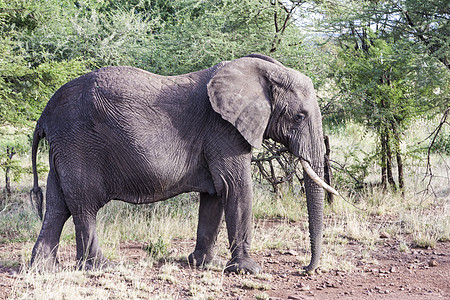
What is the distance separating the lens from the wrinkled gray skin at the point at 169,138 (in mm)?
6148

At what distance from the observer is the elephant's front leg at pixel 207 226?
692 centimetres

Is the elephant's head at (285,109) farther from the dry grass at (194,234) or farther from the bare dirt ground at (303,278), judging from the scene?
the dry grass at (194,234)

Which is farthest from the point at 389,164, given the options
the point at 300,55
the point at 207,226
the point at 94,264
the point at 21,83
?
the point at 21,83

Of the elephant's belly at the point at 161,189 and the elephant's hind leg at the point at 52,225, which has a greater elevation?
the elephant's belly at the point at 161,189

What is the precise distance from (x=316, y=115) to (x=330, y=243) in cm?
242

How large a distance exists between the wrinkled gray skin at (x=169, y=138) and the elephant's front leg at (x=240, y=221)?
12mm

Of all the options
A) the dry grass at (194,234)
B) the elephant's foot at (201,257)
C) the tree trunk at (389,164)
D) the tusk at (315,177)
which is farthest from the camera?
the tree trunk at (389,164)

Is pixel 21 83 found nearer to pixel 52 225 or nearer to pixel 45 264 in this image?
pixel 52 225

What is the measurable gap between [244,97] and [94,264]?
2.62 metres

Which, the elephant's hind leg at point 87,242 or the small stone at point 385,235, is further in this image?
the small stone at point 385,235

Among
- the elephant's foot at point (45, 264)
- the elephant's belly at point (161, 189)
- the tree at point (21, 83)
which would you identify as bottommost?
the elephant's foot at point (45, 264)

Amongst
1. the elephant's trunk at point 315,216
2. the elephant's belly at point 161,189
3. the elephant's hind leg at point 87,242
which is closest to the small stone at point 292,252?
the elephant's trunk at point 315,216

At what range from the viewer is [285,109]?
6438 mm

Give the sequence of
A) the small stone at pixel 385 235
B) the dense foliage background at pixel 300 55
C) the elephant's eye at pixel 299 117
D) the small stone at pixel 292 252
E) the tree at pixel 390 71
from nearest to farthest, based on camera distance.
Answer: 1. the elephant's eye at pixel 299 117
2. the small stone at pixel 292 252
3. the small stone at pixel 385 235
4. the dense foliage background at pixel 300 55
5. the tree at pixel 390 71
